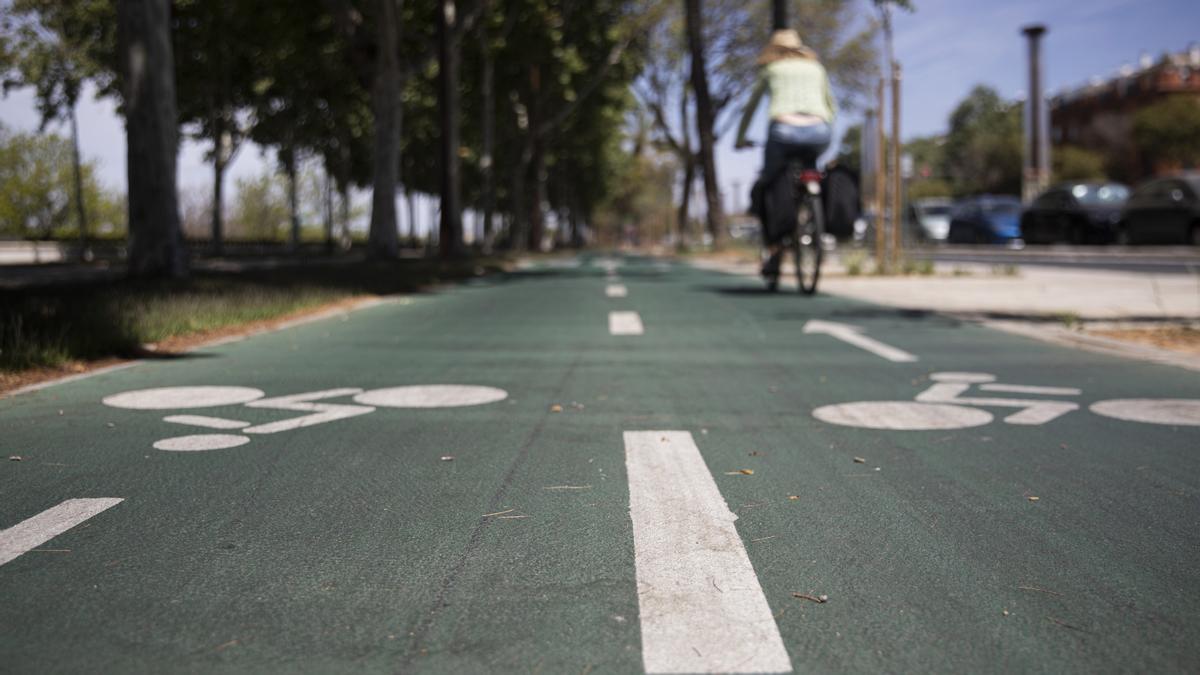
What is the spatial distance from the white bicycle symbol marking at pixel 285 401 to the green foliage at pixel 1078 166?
73.2m

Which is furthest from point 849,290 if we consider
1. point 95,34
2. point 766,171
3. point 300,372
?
point 95,34

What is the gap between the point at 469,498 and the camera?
3482mm

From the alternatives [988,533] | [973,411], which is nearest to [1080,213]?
[973,411]

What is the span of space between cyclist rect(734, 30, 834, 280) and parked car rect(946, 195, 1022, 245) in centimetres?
2412

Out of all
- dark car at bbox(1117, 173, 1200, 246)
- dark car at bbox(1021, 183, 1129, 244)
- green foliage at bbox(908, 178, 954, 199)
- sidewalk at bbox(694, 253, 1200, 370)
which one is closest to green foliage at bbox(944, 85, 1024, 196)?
green foliage at bbox(908, 178, 954, 199)

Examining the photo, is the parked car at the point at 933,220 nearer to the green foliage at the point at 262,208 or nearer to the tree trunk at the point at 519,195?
the tree trunk at the point at 519,195

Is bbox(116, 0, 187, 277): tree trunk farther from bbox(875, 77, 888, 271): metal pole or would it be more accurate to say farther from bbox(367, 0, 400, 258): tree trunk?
bbox(875, 77, 888, 271): metal pole

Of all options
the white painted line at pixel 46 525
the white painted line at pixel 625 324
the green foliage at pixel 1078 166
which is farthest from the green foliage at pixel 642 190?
the white painted line at pixel 46 525

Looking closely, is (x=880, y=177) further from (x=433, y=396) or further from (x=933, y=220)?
(x=933, y=220)

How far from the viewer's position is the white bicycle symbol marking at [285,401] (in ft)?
15.7

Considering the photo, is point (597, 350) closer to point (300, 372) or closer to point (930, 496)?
point (300, 372)

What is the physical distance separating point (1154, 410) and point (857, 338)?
3578 mm

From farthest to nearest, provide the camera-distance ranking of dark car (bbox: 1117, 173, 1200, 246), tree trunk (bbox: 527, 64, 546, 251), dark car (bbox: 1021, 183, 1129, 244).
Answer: tree trunk (bbox: 527, 64, 546, 251)
dark car (bbox: 1021, 183, 1129, 244)
dark car (bbox: 1117, 173, 1200, 246)

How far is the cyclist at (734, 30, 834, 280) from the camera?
11.1m
